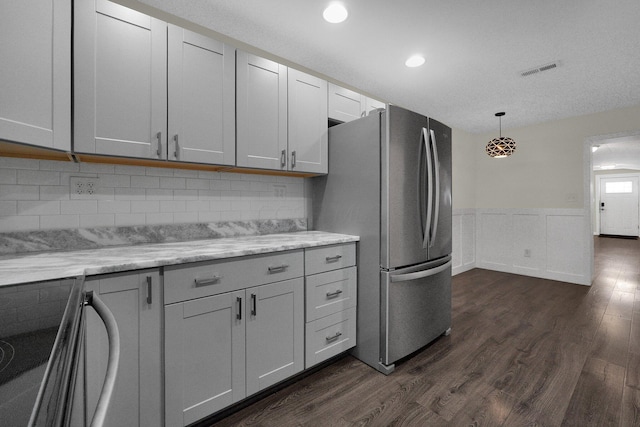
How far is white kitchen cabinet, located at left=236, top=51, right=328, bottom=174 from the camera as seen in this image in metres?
1.96

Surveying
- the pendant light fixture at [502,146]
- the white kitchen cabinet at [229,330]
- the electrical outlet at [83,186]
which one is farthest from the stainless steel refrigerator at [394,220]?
the pendant light fixture at [502,146]

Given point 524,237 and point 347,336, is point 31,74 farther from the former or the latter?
point 524,237

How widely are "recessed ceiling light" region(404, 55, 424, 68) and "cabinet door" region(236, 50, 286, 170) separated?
1186 mm

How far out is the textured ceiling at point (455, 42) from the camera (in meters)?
1.90

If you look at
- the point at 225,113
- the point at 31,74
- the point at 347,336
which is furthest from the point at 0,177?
the point at 347,336

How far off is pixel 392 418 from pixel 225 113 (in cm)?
209

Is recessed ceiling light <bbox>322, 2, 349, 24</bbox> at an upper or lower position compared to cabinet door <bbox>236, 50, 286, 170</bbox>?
upper

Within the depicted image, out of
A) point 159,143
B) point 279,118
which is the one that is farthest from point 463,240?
point 159,143

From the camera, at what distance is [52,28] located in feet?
4.17

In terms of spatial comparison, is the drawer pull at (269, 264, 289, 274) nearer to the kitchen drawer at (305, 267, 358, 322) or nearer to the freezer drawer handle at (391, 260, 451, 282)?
the kitchen drawer at (305, 267, 358, 322)

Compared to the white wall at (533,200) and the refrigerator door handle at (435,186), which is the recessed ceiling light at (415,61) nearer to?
the refrigerator door handle at (435,186)

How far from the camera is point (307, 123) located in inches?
90.2

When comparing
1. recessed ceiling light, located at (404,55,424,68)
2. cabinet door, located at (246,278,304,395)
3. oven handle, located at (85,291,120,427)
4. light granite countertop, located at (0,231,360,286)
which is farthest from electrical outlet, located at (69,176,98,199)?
recessed ceiling light, located at (404,55,424,68)

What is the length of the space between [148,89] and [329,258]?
1.51 meters
